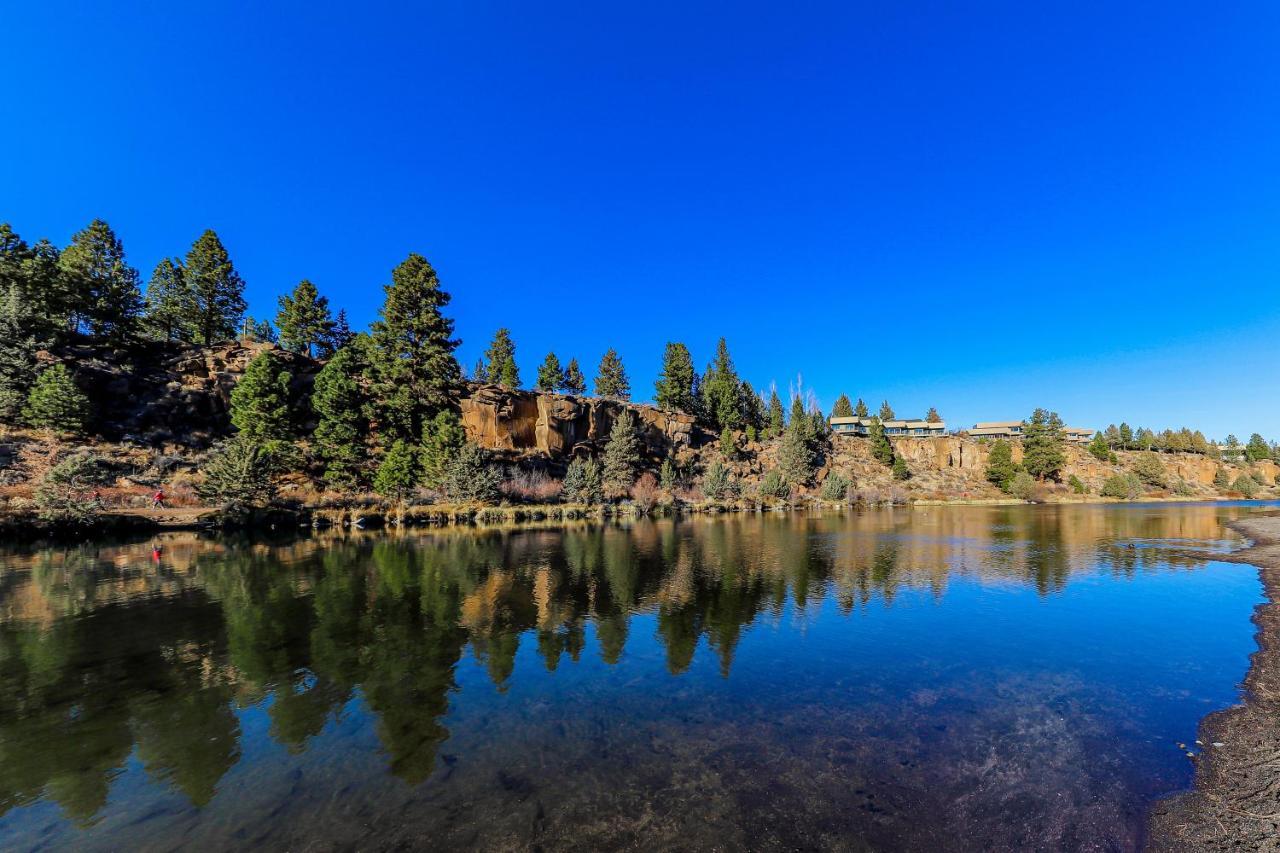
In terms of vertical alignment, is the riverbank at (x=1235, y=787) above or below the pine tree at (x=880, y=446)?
below

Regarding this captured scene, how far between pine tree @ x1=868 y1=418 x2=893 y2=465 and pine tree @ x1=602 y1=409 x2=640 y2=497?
58.6 m

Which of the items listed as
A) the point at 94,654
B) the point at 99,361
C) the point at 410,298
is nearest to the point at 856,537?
the point at 94,654

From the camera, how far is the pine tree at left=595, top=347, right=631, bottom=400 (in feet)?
315

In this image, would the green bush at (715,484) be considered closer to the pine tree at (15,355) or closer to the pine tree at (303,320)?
the pine tree at (303,320)

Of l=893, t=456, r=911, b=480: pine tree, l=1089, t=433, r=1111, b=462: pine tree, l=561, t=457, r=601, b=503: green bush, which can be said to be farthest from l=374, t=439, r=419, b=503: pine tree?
l=1089, t=433, r=1111, b=462: pine tree

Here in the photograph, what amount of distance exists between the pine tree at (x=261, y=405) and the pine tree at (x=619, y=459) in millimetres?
33042

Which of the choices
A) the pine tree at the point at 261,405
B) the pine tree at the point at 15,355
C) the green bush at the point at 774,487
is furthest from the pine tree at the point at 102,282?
the green bush at the point at 774,487

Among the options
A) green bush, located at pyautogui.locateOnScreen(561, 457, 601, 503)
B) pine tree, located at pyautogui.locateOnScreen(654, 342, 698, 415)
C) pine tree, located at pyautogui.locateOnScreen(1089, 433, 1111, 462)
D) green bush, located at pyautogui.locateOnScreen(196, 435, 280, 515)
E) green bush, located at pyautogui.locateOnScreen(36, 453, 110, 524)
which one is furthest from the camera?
pine tree, located at pyautogui.locateOnScreen(1089, 433, 1111, 462)

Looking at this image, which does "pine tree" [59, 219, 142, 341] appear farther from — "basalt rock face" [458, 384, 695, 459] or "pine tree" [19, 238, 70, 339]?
"basalt rock face" [458, 384, 695, 459]

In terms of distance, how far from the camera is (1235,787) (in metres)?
6.80

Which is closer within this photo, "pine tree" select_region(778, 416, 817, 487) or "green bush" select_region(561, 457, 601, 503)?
"green bush" select_region(561, 457, 601, 503)

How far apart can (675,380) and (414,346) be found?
4813 cm

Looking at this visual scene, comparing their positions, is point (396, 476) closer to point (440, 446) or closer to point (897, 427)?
point (440, 446)

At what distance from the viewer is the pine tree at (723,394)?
94562mm
